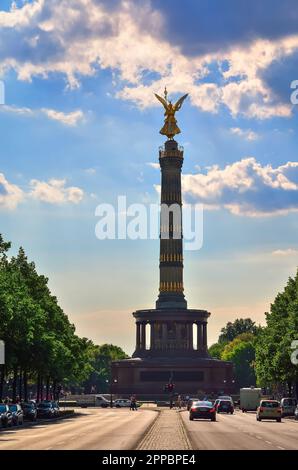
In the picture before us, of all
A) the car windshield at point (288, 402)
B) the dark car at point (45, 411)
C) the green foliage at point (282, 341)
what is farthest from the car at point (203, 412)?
the car windshield at point (288, 402)

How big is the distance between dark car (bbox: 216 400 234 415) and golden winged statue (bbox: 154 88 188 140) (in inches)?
3505

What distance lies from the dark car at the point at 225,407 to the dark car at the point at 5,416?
4565cm

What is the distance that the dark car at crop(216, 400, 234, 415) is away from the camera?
110 m

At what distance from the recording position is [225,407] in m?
110

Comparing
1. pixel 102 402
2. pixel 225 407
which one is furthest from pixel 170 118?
pixel 225 407

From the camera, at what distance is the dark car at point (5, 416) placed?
215 feet

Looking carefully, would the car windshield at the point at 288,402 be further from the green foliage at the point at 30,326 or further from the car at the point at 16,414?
the car at the point at 16,414

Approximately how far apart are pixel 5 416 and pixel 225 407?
48252mm
